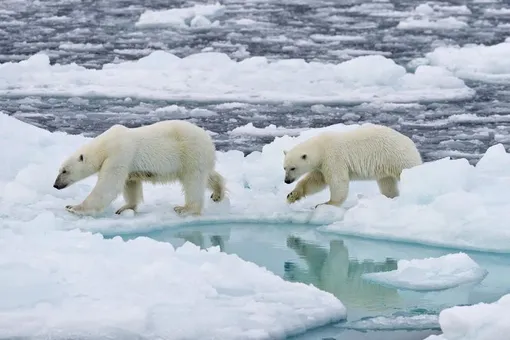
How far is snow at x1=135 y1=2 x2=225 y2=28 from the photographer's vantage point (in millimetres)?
19484

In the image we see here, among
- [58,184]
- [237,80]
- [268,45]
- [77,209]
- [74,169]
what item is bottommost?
[268,45]

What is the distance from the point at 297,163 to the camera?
711 centimetres

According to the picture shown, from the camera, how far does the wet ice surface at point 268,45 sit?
11281 mm

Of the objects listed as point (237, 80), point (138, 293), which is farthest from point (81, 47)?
point (138, 293)

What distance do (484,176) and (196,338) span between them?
335 cm

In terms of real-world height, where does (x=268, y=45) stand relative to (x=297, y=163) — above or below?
below

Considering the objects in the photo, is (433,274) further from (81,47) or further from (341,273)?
(81,47)

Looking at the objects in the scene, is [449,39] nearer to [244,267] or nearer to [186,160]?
[186,160]

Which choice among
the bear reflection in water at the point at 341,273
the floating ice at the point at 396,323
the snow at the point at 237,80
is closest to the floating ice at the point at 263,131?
the snow at the point at 237,80

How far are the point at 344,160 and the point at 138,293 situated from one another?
263 cm

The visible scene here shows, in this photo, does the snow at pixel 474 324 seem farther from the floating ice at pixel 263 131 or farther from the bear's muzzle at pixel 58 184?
the floating ice at pixel 263 131

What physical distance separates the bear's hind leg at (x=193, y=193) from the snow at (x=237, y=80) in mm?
5843

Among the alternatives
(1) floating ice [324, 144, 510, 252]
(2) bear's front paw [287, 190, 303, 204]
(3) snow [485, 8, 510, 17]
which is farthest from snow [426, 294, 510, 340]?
(3) snow [485, 8, 510, 17]

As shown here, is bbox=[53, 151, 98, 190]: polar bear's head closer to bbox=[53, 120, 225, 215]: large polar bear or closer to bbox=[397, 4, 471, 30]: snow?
bbox=[53, 120, 225, 215]: large polar bear
